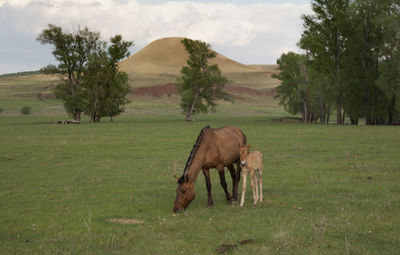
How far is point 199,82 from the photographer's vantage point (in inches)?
3174

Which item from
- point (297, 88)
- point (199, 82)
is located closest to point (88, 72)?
point (199, 82)

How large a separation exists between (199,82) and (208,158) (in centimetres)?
6844

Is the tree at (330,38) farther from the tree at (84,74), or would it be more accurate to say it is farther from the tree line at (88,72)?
the tree at (84,74)

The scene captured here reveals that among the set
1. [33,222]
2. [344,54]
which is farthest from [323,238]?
[344,54]

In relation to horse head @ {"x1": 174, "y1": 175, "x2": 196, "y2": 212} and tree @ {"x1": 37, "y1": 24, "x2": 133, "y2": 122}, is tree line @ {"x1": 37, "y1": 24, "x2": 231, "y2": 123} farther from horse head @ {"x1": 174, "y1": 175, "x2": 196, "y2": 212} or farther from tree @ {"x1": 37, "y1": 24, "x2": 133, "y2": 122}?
horse head @ {"x1": 174, "y1": 175, "x2": 196, "y2": 212}

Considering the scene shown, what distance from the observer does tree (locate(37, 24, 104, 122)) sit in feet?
228

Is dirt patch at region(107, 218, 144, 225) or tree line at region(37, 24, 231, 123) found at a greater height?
tree line at region(37, 24, 231, 123)

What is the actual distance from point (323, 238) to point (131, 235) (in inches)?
186

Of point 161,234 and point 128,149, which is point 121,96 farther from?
point 161,234

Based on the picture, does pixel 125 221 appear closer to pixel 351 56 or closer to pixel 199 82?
pixel 351 56

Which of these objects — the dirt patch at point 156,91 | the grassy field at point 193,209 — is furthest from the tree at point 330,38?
the dirt patch at point 156,91

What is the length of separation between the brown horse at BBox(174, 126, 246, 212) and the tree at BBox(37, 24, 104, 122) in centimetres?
5969

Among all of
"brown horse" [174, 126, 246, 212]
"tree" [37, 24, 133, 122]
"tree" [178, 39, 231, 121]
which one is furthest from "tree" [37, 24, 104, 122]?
"brown horse" [174, 126, 246, 212]

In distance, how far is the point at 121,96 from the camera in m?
75.0
